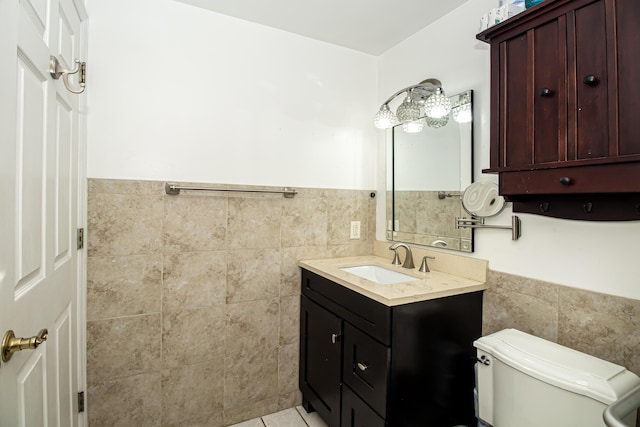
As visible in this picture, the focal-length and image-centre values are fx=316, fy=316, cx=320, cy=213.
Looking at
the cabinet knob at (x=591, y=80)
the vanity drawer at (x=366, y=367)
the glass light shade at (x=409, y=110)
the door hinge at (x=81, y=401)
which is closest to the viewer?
the cabinet knob at (x=591, y=80)

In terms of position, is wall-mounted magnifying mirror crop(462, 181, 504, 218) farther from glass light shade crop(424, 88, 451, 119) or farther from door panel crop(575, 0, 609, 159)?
door panel crop(575, 0, 609, 159)

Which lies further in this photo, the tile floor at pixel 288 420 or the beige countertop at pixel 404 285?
the tile floor at pixel 288 420

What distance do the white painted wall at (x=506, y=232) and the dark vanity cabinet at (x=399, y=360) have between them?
0.96 ft

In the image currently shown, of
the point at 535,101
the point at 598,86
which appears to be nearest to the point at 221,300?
the point at 535,101

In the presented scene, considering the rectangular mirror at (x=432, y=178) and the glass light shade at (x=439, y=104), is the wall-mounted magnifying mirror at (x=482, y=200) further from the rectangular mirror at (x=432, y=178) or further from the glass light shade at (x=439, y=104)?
the glass light shade at (x=439, y=104)

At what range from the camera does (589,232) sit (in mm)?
1184

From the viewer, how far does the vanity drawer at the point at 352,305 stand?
51.1 inches

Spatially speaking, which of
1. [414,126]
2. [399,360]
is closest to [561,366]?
[399,360]

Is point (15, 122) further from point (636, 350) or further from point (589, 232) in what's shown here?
point (636, 350)

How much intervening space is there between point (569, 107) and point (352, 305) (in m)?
1.12

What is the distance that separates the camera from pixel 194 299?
5.76 feet

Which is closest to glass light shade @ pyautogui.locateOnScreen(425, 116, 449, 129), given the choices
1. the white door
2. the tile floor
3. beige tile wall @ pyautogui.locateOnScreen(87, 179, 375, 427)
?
beige tile wall @ pyautogui.locateOnScreen(87, 179, 375, 427)

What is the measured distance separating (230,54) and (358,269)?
1.49 metres

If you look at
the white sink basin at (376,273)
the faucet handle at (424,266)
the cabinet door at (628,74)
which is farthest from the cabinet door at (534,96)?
the white sink basin at (376,273)
